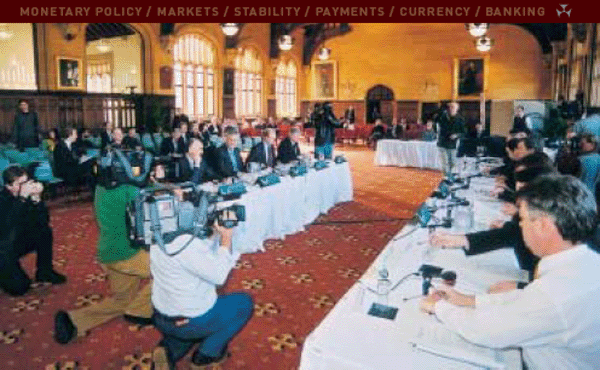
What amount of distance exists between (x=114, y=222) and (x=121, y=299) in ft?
1.98

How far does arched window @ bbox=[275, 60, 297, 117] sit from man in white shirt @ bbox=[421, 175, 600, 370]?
18.6 metres

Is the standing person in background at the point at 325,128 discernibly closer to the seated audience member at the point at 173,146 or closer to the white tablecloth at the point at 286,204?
the white tablecloth at the point at 286,204

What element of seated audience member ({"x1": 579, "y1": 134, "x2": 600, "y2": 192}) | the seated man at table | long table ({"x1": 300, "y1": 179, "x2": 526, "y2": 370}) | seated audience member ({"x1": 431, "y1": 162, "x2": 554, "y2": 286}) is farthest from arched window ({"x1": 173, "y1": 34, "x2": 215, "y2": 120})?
long table ({"x1": 300, "y1": 179, "x2": 526, "y2": 370})

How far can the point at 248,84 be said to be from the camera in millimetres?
18062

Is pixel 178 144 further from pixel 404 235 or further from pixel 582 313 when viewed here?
pixel 582 313

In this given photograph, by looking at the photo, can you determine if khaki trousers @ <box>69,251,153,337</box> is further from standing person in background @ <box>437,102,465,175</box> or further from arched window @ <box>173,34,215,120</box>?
arched window @ <box>173,34,215,120</box>

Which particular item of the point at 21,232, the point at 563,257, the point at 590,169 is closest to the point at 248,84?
the point at 590,169

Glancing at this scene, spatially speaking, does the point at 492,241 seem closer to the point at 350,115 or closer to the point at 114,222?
the point at 114,222

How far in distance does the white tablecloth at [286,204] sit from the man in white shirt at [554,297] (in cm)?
332

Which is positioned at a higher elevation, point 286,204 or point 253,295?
point 286,204

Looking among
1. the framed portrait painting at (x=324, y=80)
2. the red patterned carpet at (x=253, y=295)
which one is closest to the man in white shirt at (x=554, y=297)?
the red patterned carpet at (x=253, y=295)

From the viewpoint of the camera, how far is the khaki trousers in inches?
131

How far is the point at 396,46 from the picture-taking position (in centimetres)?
1977

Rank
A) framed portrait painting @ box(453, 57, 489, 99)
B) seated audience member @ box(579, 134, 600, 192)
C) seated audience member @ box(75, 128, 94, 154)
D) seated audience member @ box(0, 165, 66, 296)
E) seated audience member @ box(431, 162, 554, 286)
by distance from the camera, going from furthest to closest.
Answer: framed portrait painting @ box(453, 57, 489, 99)
seated audience member @ box(75, 128, 94, 154)
seated audience member @ box(579, 134, 600, 192)
seated audience member @ box(0, 165, 66, 296)
seated audience member @ box(431, 162, 554, 286)
